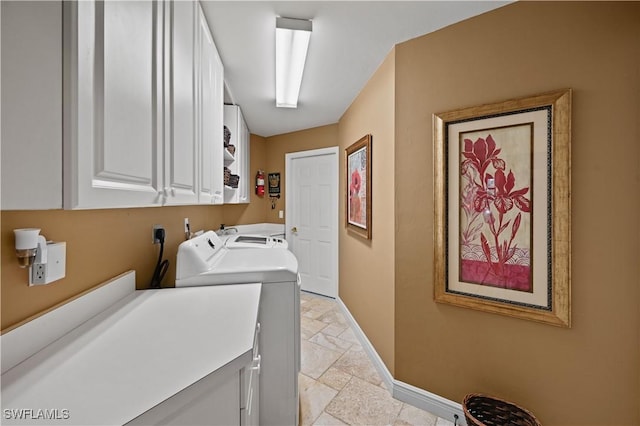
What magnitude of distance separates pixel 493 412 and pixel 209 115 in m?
2.29

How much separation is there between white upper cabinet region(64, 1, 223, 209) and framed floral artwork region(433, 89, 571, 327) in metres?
1.39

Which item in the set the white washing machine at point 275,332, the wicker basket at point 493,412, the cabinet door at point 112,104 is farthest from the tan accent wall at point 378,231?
the cabinet door at point 112,104

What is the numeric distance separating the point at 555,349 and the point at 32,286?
2180 millimetres

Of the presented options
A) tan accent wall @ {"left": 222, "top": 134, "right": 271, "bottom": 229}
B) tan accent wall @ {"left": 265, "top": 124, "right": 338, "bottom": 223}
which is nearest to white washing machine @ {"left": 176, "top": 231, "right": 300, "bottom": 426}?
tan accent wall @ {"left": 222, "top": 134, "right": 271, "bottom": 229}

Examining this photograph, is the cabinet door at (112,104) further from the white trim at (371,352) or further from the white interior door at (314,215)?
the white interior door at (314,215)

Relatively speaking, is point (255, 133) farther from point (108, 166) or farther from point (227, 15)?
point (108, 166)

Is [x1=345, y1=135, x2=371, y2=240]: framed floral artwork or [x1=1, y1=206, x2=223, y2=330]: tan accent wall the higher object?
[x1=345, y1=135, x2=371, y2=240]: framed floral artwork

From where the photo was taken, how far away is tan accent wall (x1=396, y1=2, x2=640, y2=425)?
1.18m

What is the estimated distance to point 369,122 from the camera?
2246 millimetres

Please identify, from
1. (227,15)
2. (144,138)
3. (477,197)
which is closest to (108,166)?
(144,138)

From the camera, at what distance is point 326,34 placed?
1.60 m

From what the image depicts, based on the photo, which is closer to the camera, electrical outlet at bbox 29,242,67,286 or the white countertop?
the white countertop

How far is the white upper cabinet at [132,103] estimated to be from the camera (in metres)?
0.52

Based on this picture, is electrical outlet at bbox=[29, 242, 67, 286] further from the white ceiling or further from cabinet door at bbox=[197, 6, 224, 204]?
the white ceiling
